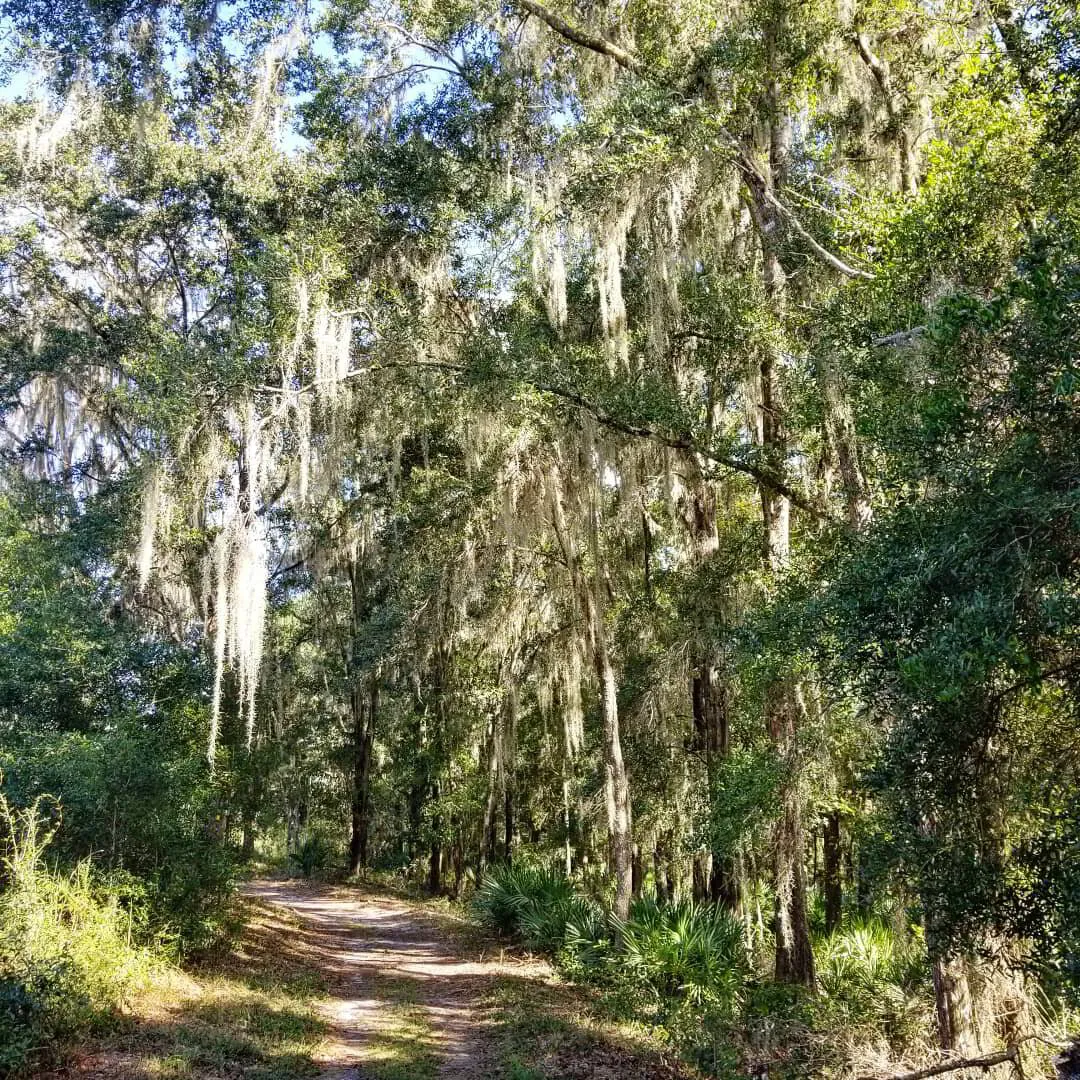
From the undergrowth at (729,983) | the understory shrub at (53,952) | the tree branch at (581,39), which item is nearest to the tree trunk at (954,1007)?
the undergrowth at (729,983)

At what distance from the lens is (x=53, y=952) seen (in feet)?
21.0

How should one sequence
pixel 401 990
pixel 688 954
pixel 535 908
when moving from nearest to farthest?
pixel 688 954, pixel 401 990, pixel 535 908

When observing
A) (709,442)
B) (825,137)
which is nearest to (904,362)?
(709,442)

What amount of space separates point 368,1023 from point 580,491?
20.8ft

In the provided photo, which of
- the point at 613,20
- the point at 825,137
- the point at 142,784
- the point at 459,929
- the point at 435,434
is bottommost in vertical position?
the point at 459,929

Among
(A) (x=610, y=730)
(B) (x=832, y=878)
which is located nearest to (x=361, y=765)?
(B) (x=832, y=878)

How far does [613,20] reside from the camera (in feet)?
31.0

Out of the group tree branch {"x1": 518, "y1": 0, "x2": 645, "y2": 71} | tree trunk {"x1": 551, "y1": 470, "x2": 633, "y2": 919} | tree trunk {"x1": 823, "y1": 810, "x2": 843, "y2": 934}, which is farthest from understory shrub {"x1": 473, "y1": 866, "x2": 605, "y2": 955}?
tree branch {"x1": 518, "y1": 0, "x2": 645, "y2": 71}

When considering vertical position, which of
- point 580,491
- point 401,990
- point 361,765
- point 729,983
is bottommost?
point 401,990

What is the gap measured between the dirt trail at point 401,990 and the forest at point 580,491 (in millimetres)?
109

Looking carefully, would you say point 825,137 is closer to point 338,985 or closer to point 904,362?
point 904,362

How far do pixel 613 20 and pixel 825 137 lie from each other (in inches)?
111

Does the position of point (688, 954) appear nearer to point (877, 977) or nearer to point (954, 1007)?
point (877, 977)

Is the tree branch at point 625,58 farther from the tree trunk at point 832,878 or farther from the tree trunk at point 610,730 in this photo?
the tree trunk at point 832,878
